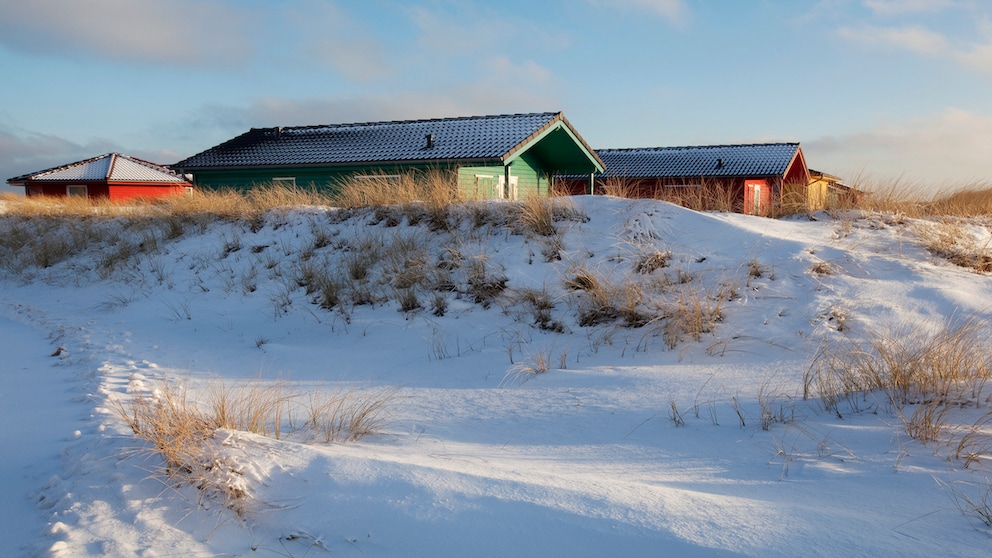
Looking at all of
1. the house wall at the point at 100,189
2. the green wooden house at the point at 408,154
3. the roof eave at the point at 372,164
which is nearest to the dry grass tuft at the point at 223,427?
the roof eave at the point at 372,164

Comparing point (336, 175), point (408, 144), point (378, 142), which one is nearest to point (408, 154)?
point (408, 144)

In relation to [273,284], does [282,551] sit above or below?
below

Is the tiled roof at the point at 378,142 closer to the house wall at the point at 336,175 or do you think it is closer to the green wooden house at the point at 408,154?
the green wooden house at the point at 408,154

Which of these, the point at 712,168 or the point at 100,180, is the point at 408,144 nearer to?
the point at 712,168

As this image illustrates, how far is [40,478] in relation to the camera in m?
3.53

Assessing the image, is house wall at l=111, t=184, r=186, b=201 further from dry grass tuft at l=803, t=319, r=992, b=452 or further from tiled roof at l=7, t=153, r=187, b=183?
dry grass tuft at l=803, t=319, r=992, b=452

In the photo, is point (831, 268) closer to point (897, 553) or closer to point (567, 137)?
point (897, 553)

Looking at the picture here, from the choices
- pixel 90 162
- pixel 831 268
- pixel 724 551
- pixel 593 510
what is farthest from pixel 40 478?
pixel 90 162

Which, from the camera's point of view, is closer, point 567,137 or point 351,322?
point 351,322

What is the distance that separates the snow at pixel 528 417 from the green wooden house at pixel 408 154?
10.6m

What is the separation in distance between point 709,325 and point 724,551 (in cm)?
398

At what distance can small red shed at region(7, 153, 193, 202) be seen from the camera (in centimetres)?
3812

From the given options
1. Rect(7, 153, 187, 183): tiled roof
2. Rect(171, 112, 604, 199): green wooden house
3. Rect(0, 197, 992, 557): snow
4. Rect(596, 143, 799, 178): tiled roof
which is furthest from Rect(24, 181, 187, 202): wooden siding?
Rect(0, 197, 992, 557): snow

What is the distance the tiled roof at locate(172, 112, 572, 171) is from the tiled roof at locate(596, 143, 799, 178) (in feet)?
21.1
